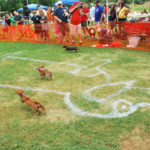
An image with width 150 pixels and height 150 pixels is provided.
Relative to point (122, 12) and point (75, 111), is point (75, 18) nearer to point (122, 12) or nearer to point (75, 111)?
point (122, 12)

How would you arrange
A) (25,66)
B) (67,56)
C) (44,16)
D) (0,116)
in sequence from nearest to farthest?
(0,116), (25,66), (67,56), (44,16)

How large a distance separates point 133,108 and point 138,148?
1099 millimetres

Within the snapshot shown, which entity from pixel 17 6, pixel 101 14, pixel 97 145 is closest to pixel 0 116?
pixel 97 145

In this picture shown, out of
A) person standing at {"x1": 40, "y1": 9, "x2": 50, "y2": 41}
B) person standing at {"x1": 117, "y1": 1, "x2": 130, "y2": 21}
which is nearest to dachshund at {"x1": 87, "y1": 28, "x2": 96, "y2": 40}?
person standing at {"x1": 117, "y1": 1, "x2": 130, "y2": 21}

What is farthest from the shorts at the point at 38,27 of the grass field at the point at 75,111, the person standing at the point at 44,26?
the grass field at the point at 75,111

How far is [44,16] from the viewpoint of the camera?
11.5 m

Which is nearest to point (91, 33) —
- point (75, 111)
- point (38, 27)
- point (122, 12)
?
point (122, 12)

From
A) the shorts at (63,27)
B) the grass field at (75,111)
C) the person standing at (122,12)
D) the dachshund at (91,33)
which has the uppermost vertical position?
the person standing at (122,12)

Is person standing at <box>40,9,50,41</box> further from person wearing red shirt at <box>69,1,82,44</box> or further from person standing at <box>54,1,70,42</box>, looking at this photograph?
person wearing red shirt at <box>69,1,82,44</box>

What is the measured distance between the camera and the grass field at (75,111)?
293 cm

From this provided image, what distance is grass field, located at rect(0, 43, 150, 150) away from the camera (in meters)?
2.93

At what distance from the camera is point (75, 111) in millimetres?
3752

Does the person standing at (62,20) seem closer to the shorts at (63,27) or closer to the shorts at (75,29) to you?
the shorts at (63,27)

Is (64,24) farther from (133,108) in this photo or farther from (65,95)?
(133,108)
